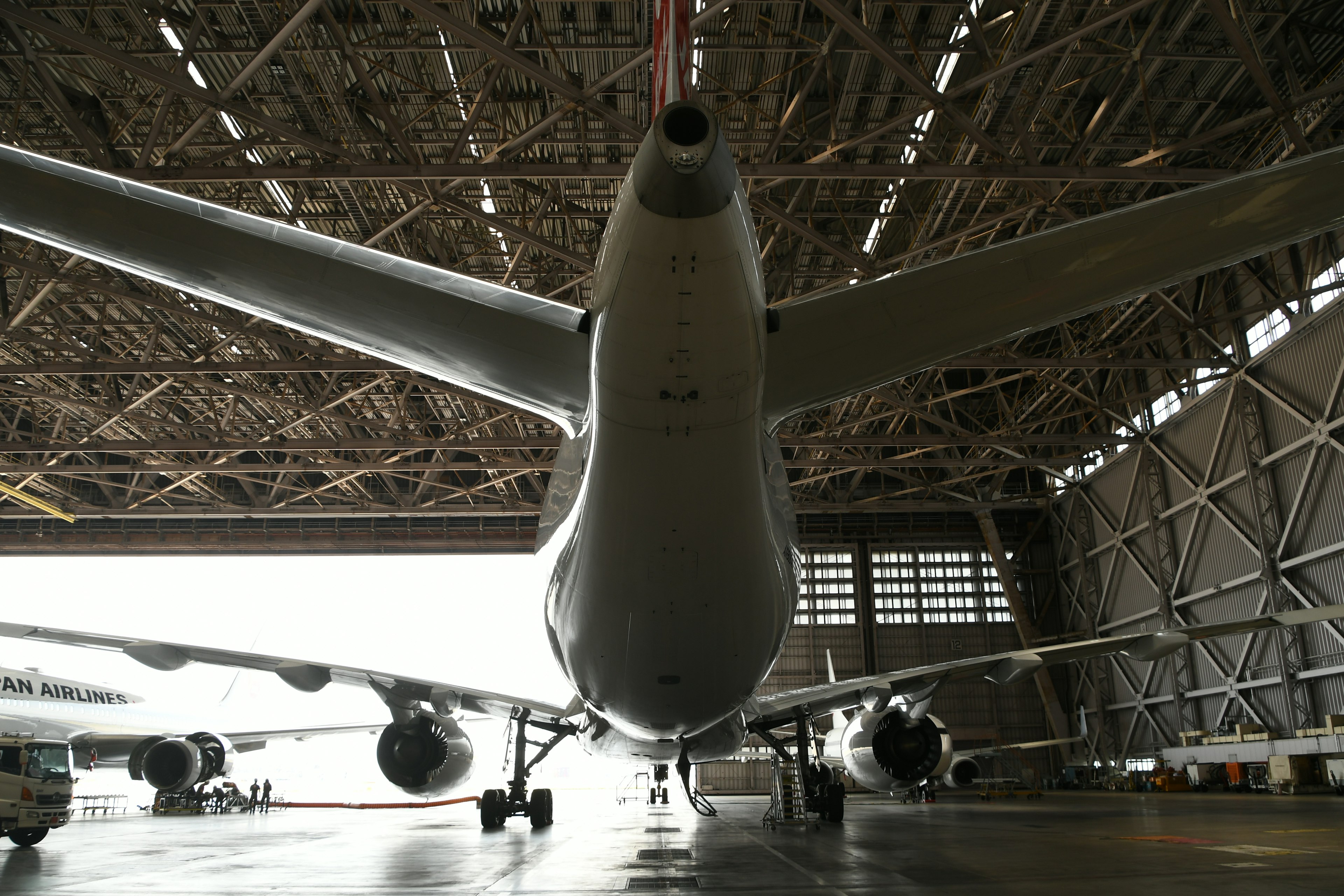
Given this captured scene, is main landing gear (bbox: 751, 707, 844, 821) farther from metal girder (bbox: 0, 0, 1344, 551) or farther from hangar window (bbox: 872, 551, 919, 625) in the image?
hangar window (bbox: 872, 551, 919, 625)

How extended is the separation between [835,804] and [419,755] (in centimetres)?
771

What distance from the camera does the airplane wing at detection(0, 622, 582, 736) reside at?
11.2m

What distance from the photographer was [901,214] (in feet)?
75.5

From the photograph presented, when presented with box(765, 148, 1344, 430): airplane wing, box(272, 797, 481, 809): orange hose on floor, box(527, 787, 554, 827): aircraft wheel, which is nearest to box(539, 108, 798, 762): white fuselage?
box(765, 148, 1344, 430): airplane wing

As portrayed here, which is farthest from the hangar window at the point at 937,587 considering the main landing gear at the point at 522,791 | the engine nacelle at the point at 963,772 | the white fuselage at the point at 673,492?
the white fuselage at the point at 673,492

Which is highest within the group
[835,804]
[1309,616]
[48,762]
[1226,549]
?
[1226,549]

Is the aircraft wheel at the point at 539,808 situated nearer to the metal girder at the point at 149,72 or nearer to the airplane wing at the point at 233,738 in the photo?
the airplane wing at the point at 233,738

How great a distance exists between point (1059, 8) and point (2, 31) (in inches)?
845

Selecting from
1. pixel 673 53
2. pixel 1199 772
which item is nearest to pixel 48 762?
pixel 673 53

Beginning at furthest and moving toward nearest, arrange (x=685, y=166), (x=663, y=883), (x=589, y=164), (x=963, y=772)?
(x=963, y=772) < (x=589, y=164) < (x=663, y=883) < (x=685, y=166)

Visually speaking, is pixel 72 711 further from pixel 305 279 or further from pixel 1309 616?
pixel 1309 616

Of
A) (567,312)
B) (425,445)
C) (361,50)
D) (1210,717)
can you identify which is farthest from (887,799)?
(567,312)

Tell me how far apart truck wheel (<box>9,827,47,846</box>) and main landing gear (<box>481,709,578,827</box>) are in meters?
6.49

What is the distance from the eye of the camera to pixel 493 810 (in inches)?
597
